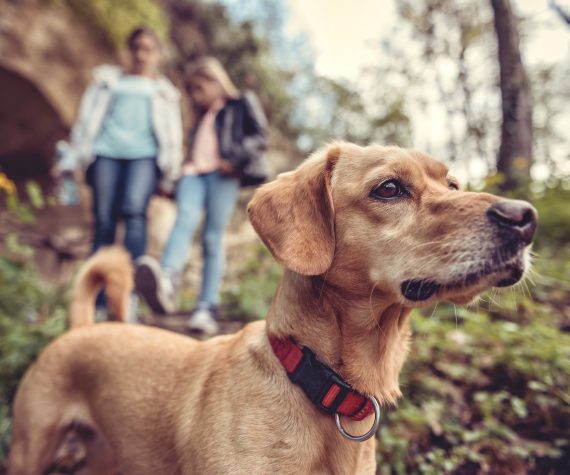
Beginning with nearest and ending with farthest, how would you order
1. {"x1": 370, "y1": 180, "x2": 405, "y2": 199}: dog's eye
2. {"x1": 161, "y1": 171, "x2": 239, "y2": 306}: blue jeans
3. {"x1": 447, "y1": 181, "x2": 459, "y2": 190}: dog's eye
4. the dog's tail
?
1. {"x1": 370, "y1": 180, "x2": 405, "y2": 199}: dog's eye
2. {"x1": 447, "y1": 181, "x2": 459, "y2": 190}: dog's eye
3. the dog's tail
4. {"x1": 161, "y1": 171, "x2": 239, "y2": 306}: blue jeans

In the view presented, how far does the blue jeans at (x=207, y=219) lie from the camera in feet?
14.8

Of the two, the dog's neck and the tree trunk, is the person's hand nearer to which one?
the dog's neck

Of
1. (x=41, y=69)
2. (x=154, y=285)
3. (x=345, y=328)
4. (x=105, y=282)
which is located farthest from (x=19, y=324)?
(x=41, y=69)

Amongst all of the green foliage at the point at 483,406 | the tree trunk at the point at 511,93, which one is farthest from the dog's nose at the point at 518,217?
the tree trunk at the point at 511,93

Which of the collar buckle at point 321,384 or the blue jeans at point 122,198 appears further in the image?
the blue jeans at point 122,198

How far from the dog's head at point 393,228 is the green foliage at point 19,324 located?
96.6 inches

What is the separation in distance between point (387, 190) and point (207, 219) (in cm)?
314

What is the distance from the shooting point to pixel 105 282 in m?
2.74

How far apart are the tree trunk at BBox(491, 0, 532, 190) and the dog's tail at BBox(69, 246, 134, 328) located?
5526mm

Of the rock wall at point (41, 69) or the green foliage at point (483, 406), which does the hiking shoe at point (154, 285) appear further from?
the rock wall at point (41, 69)

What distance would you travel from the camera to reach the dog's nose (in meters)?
Result: 1.39

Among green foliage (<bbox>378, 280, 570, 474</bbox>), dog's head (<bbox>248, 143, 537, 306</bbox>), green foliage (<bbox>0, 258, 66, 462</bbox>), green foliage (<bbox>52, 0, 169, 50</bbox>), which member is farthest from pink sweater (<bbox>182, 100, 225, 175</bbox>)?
green foliage (<bbox>52, 0, 169, 50</bbox>)

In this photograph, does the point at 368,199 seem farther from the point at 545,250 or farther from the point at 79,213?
the point at 79,213

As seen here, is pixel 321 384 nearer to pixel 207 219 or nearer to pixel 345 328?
pixel 345 328
